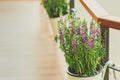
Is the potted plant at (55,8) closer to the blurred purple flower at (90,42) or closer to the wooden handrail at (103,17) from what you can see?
the wooden handrail at (103,17)

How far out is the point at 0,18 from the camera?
6.27 meters

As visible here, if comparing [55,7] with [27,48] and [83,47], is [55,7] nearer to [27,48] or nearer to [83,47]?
[27,48]

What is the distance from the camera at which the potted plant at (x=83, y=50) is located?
2012 mm

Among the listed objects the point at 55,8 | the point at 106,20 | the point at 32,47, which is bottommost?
the point at 32,47

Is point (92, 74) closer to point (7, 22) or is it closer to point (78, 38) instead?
point (78, 38)

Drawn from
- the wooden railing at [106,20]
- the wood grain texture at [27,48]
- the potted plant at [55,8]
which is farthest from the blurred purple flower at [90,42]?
the potted plant at [55,8]

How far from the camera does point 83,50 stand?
2.02 m

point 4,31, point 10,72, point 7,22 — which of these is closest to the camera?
point 10,72

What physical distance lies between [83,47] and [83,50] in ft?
0.07

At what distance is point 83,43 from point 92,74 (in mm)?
222

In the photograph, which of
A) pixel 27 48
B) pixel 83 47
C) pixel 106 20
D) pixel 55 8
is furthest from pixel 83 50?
pixel 55 8

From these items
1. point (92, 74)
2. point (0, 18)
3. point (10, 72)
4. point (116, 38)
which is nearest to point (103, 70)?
point (92, 74)

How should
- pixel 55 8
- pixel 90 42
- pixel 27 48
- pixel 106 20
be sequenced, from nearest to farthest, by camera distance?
pixel 90 42 < pixel 106 20 < pixel 27 48 < pixel 55 8

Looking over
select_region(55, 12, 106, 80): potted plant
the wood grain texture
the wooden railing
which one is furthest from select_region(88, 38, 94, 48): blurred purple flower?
the wood grain texture
